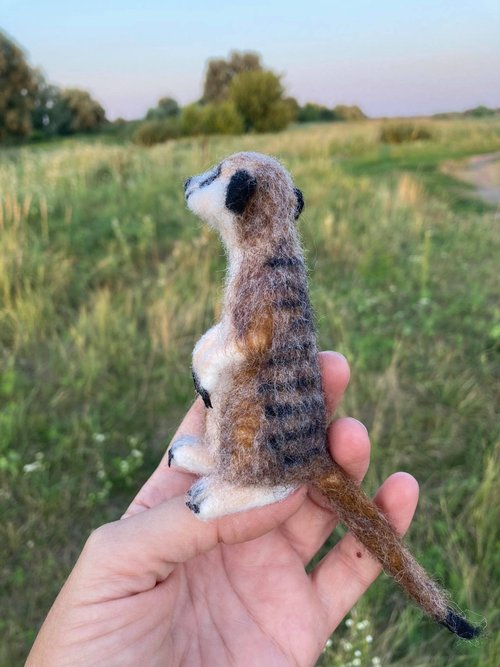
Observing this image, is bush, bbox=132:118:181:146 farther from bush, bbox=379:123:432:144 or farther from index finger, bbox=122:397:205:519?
index finger, bbox=122:397:205:519

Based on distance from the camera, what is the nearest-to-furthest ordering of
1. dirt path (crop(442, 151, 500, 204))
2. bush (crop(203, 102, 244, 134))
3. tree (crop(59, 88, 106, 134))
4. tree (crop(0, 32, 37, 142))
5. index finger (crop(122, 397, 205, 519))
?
index finger (crop(122, 397, 205, 519))
dirt path (crop(442, 151, 500, 204))
bush (crop(203, 102, 244, 134))
tree (crop(59, 88, 106, 134))
tree (crop(0, 32, 37, 142))

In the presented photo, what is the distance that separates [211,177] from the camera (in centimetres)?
110

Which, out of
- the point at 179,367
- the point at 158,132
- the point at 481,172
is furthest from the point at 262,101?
the point at 179,367

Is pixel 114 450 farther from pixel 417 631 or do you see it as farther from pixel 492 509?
pixel 492 509

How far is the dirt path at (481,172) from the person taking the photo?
775 centimetres

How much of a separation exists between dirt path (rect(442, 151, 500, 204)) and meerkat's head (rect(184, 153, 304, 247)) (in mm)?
7198

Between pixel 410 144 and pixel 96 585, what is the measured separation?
1158 cm

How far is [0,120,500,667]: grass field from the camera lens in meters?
1.95

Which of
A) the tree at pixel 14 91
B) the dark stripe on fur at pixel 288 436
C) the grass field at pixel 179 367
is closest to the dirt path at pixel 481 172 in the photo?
the grass field at pixel 179 367

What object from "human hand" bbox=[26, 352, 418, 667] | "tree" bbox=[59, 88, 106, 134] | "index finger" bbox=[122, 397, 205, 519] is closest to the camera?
"human hand" bbox=[26, 352, 418, 667]

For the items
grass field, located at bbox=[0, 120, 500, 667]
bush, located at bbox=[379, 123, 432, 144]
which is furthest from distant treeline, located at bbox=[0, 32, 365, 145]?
grass field, located at bbox=[0, 120, 500, 667]

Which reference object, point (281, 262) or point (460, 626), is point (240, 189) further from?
point (460, 626)

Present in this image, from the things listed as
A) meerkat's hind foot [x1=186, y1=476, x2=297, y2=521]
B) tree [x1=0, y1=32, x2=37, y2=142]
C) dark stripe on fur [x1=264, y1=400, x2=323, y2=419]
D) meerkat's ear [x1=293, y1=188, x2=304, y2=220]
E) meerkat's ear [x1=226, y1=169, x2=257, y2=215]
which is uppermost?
tree [x1=0, y1=32, x2=37, y2=142]

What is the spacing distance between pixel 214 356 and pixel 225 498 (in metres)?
0.30
